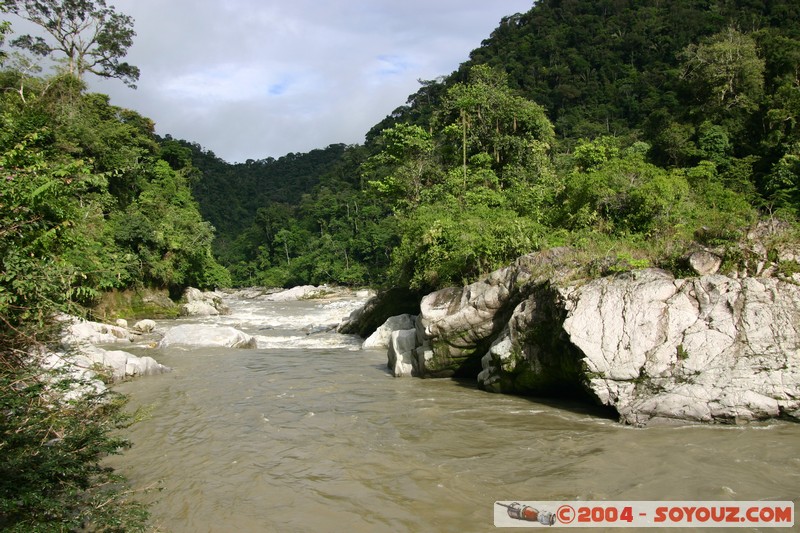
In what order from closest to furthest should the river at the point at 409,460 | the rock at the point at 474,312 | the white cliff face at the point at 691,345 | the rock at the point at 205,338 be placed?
the river at the point at 409,460
the white cliff face at the point at 691,345
the rock at the point at 474,312
the rock at the point at 205,338

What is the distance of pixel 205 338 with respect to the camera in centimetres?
1670

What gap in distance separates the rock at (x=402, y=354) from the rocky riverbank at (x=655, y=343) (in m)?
2.43

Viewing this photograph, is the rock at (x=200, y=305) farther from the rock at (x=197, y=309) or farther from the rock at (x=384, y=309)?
the rock at (x=384, y=309)

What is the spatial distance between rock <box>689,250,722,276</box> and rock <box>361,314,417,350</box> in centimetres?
927

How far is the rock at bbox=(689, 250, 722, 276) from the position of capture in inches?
322

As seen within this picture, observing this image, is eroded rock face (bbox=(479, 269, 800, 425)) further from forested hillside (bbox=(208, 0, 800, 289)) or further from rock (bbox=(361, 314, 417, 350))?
rock (bbox=(361, 314, 417, 350))

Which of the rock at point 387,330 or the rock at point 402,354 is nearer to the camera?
the rock at point 402,354

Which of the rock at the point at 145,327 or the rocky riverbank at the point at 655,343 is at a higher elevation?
the rocky riverbank at the point at 655,343

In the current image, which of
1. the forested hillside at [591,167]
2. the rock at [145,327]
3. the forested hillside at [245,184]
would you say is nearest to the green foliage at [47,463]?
the forested hillside at [591,167]

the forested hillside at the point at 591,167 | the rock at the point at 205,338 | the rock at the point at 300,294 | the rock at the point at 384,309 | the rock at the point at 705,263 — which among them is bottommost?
the rock at the point at 300,294

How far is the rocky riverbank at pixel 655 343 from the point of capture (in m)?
6.96

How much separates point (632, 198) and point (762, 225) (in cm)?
458

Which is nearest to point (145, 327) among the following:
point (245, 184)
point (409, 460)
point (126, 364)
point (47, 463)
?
point (126, 364)

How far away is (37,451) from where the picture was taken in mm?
4070
